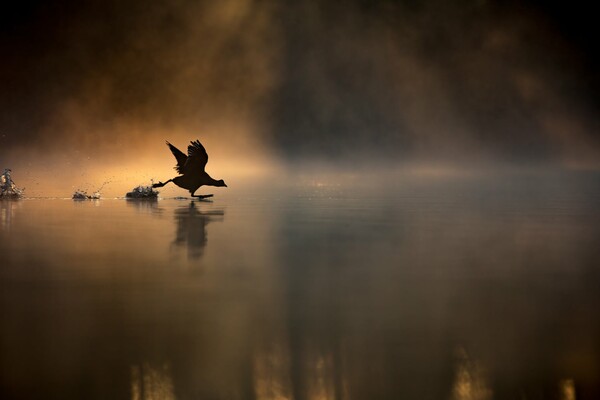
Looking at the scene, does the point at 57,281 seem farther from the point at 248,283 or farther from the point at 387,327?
the point at 387,327

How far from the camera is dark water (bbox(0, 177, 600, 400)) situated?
3.55 meters

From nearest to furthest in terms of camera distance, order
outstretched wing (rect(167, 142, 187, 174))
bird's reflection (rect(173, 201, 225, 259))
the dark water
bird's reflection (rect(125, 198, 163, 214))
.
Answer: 1. the dark water
2. bird's reflection (rect(173, 201, 225, 259))
3. bird's reflection (rect(125, 198, 163, 214))
4. outstretched wing (rect(167, 142, 187, 174))

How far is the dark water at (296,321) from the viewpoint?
3.55 m

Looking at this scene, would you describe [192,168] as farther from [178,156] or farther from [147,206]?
[147,206]

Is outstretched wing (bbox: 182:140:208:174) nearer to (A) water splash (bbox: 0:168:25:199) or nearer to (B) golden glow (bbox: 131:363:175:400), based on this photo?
(A) water splash (bbox: 0:168:25:199)

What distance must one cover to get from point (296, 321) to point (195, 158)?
53.3ft

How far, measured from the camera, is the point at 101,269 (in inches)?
297

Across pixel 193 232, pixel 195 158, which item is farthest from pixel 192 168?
pixel 193 232

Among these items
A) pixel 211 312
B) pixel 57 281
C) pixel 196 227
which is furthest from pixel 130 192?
pixel 211 312

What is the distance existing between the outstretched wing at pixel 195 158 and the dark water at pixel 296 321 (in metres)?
9.98

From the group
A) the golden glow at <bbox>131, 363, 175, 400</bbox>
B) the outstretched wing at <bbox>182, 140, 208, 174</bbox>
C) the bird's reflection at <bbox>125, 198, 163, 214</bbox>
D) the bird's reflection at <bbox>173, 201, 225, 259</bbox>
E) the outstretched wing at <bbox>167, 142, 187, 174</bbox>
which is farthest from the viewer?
the outstretched wing at <bbox>167, 142, 187, 174</bbox>

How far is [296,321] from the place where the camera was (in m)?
4.86

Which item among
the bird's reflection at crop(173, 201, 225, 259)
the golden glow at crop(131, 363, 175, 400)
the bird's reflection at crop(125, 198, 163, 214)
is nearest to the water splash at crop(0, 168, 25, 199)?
the bird's reflection at crop(125, 198, 163, 214)

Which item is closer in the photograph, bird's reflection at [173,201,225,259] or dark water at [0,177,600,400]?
dark water at [0,177,600,400]
